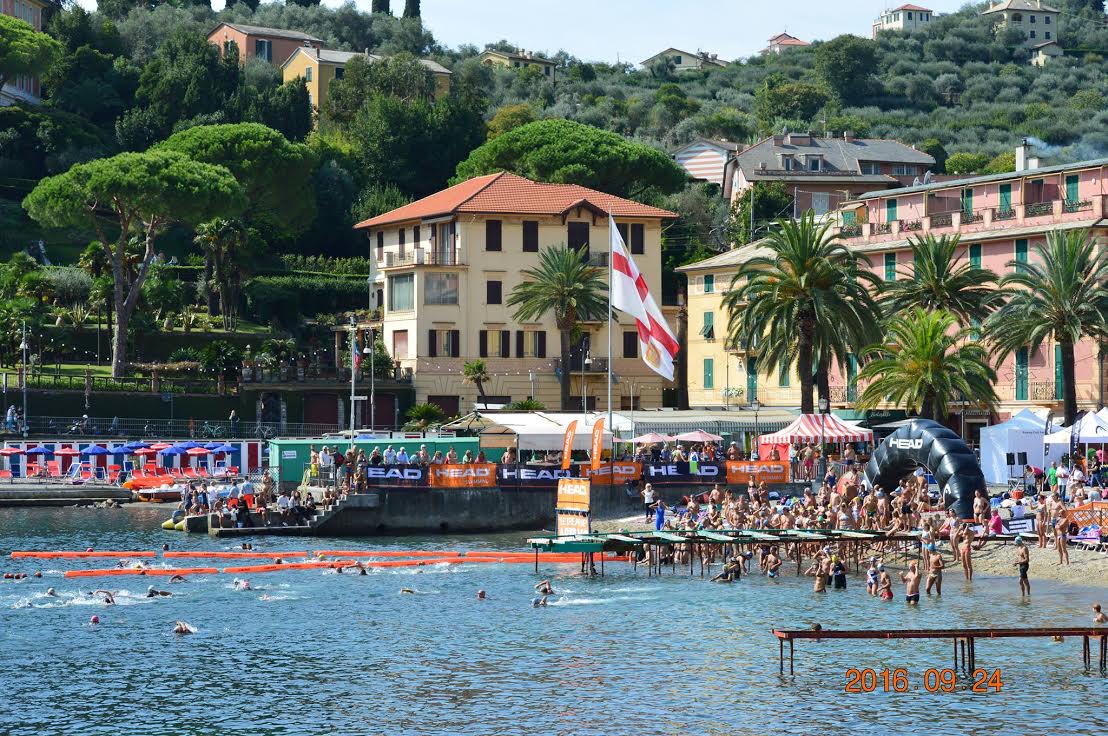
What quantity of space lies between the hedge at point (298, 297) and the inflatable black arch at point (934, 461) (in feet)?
171

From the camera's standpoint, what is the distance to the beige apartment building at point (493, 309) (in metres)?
82.9

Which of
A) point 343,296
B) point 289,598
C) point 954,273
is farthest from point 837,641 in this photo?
point 343,296

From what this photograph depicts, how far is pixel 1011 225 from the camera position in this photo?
219 ft

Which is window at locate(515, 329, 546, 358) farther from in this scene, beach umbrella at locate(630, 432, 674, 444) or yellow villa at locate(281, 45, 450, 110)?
yellow villa at locate(281, 45, 450, 110)

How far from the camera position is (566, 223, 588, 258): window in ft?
281

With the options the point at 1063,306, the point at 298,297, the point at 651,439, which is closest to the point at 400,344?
the point at 298,297

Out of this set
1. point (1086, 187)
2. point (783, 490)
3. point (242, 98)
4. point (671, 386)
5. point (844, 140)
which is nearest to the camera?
point (783, 490)

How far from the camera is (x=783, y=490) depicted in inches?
2256

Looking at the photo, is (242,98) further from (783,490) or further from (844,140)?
(783,490)

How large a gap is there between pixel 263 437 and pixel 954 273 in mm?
35471

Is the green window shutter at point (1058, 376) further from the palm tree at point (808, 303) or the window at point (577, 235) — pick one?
the window at point (577, 235)

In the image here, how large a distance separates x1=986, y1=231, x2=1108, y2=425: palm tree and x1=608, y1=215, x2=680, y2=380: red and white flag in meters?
16.4

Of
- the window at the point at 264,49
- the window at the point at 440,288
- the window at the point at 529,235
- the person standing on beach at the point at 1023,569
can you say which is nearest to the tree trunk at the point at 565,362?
the window at the point at 529,235

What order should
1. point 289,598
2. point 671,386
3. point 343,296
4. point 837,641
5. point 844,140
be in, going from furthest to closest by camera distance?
point 844,140
point 343,296
point 671,386
point 289,598
point 837,641
